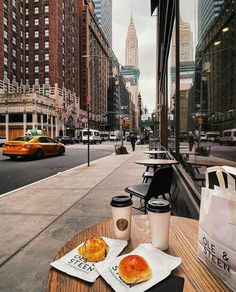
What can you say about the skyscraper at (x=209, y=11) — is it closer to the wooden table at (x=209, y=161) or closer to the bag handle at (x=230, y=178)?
the wooden table at (x=209, y=161)

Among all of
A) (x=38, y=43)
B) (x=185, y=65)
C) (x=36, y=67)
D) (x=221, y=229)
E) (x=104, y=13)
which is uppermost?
(x=104, y=13)

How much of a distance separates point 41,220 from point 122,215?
318cm

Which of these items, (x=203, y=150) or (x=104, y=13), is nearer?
(x=203, y=150)

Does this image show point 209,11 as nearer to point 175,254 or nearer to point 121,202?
point 121,202

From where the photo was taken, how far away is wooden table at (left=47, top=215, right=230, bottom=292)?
1.06 m

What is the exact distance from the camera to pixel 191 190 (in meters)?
3.46

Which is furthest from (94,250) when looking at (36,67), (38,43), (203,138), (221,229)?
(38,43)

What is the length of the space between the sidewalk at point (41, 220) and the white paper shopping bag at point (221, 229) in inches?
73.8

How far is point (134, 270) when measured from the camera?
3.48 ft

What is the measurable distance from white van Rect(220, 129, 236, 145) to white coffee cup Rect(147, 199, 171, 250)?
958 mm

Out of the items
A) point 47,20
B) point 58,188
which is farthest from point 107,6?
point 58,188

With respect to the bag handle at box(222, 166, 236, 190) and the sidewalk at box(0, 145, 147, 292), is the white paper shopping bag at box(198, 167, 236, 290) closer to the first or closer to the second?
the bag handle at box(222, 166, 236, 190)

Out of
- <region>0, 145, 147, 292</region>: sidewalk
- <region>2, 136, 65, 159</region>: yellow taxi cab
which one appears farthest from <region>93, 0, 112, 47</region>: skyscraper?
<region>0, 145, 147, 292</region>: sidewalk

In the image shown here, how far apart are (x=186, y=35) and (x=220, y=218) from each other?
4.62 meters
